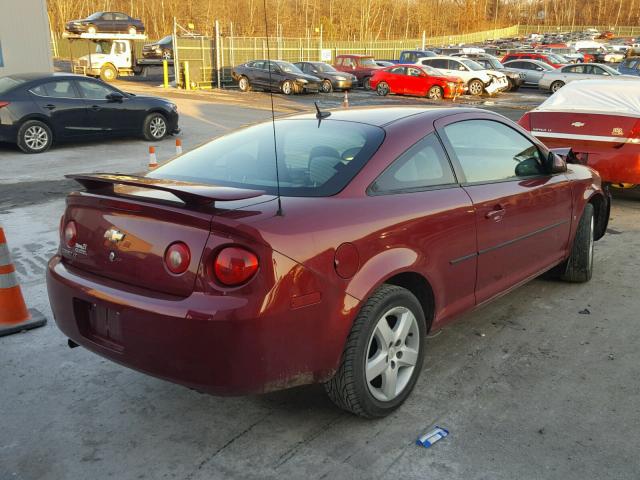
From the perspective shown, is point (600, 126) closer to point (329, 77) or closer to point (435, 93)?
point (435, 93)

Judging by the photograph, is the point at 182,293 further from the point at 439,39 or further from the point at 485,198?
the point at 439,39

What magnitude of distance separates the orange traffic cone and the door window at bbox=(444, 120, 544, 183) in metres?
3.11

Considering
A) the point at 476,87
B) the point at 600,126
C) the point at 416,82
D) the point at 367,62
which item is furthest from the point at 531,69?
the point at 600,126

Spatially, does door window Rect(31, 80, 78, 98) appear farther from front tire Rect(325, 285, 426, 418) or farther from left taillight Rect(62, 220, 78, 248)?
front tire Rect(325, 285, 426, 418)

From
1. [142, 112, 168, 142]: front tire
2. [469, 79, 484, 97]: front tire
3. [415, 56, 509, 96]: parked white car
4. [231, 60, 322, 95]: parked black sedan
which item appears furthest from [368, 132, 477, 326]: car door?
[469, 79, 484, 97]: front tire

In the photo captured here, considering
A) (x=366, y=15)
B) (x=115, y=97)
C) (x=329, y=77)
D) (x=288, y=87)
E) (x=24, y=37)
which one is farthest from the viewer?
(x=366, y=15)

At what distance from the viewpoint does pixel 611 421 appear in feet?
10.7

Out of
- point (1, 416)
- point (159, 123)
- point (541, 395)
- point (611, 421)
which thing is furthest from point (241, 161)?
point (159, 123)

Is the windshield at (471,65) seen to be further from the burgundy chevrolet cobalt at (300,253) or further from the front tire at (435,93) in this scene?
the burgundy chevrolet cobalt at (300,253)

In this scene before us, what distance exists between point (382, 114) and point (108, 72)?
34440mm

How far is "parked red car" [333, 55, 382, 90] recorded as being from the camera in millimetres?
31250

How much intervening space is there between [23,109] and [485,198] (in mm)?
10171

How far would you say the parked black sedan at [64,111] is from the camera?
11484 mm

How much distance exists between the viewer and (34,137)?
1184 cm
